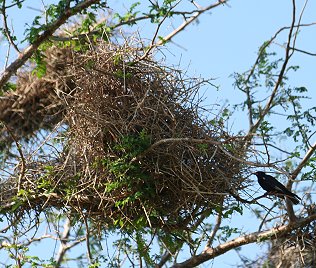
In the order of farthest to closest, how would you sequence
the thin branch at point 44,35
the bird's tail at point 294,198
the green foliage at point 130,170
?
the bird's tail at point 294,198
the green foliage at point 130,170
the thin branch at point 44,35

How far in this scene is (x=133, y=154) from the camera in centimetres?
596

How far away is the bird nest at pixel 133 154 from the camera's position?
5992 millimetres

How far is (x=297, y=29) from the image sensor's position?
25.5ft

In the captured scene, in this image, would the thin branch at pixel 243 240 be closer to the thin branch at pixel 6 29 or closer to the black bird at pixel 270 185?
the black bird at pixel 270 185

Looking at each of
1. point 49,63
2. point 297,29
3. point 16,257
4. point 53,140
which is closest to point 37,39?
point 53,140

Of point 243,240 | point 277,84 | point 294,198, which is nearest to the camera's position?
point 294,198

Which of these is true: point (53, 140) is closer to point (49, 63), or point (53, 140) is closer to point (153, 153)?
point (153, 153)

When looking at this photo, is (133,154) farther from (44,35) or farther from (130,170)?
(44,35)

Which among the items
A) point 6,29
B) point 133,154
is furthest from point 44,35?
point 133,154

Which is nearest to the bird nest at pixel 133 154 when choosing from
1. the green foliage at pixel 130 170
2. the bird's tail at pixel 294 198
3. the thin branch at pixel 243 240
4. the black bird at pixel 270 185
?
the green foliage at pixel 130 170

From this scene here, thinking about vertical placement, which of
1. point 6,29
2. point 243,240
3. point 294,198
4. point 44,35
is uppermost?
point 6,29

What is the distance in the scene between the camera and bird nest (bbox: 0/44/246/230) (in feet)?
19.7

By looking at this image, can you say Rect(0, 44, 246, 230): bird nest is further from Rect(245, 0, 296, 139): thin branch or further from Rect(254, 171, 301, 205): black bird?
Rect(245, 0, 296, 139): thin branch

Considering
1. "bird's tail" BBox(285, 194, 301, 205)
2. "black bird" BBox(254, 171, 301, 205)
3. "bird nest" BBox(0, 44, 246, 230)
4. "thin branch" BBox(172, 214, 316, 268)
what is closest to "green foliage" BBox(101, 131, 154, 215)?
"bird nest" BBox(0, 44, 246, 230)
